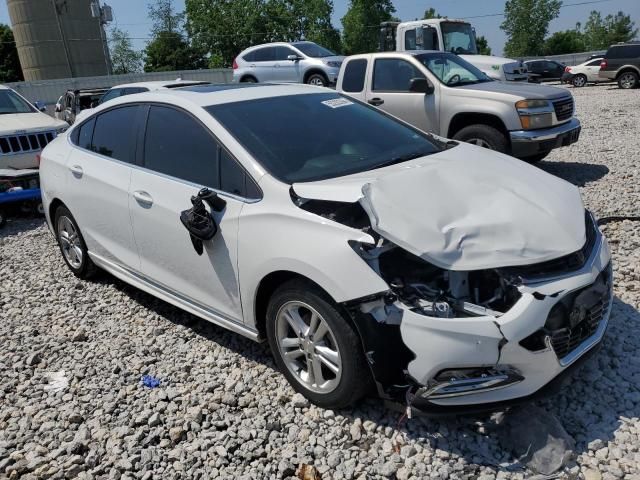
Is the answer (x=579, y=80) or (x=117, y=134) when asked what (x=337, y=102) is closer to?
(x=117, y=134)

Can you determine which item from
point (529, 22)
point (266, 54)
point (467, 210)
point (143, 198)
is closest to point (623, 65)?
point (266, 54)

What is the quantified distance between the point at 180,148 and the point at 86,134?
1562 mm

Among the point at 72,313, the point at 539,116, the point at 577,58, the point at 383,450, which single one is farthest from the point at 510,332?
the point at 577,58

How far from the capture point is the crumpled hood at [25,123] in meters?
7.49

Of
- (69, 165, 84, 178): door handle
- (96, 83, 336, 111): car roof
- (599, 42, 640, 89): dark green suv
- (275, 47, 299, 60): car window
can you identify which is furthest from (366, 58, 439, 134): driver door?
(599, 42, 640, 89): dark green suv

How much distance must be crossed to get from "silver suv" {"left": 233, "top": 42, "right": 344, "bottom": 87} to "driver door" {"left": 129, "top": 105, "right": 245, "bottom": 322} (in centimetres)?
1278

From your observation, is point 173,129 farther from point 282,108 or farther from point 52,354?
point 52,354

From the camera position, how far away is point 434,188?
9.57ft

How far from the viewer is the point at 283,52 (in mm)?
16953

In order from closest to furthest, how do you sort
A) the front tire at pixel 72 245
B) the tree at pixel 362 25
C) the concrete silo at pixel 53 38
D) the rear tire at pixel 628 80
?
the front tire at pixel 72 245
the rear tire at pixel 628 80
the concrete silo at pixel 53 38
the tree at pixel 362 25

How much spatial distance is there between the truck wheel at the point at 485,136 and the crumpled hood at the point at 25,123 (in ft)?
19.2

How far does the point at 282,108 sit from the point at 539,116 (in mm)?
4661

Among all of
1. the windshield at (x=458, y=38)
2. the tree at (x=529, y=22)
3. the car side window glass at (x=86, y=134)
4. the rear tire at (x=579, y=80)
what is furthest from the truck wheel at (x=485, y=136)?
the tree at (x=529, y=22)

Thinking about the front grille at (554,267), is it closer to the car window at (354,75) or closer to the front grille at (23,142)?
the car window at (354,75)
